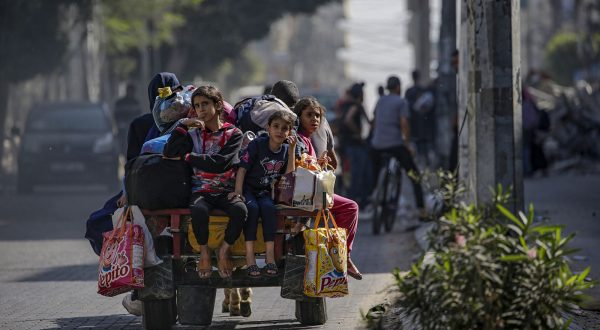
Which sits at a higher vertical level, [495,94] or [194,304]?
[495,94]

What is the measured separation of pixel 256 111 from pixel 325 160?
55 cm

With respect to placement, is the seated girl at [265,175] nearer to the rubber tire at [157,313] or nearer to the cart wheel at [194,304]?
the cart wheel at [194,304]

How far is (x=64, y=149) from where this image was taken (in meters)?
24.1

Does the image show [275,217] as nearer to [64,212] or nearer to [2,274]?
[2,274]

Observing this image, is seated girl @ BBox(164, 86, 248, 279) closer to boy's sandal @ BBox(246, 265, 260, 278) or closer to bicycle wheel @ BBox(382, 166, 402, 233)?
boy's sandal @ BBox(246, 265, 260, 278)

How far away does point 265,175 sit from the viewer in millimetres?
8289

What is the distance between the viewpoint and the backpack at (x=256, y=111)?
862 cm

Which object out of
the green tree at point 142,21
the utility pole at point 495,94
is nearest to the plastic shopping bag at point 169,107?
the utility pole at point 495,94

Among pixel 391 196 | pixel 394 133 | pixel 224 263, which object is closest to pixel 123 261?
pixel 224 263

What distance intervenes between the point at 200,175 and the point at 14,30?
2509cm

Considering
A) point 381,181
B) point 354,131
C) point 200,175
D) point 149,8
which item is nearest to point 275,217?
point 200,175

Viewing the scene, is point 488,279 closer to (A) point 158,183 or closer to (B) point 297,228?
(B) point 297,228

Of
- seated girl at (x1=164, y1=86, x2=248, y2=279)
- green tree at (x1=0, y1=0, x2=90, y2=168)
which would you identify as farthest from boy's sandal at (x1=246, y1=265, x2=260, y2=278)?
green tree at (x1=0, y1=0, x2=90, y2=168)

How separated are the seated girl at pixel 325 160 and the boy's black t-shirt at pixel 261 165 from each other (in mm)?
396
